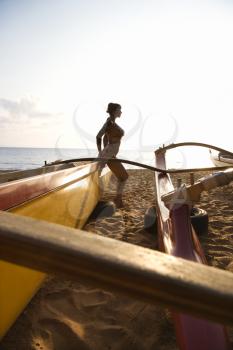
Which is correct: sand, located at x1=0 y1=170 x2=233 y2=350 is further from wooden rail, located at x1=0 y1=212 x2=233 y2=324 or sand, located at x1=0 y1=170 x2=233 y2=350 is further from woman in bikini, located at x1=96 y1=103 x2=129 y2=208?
woman in bikini, located at x1=96 y1=103 x2=129 y2=208

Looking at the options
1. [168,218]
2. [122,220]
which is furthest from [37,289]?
[122,220]

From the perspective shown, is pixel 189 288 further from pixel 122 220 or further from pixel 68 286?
pixel 122 220

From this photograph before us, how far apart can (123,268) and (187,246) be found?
1495 millimetres

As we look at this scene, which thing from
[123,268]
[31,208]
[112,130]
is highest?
[112,130]

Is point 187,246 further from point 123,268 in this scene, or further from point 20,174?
point 20,174

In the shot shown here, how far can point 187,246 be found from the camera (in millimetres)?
1722

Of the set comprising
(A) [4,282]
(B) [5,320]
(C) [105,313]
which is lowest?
(C) [105,313]

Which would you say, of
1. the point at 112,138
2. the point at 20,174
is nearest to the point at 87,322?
the point at 20,174

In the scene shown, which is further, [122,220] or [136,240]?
[122,220]

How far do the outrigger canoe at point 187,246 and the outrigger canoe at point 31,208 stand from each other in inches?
36.8

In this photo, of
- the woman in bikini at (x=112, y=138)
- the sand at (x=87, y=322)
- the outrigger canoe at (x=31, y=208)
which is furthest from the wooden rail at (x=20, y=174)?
the sand at (x=87, y=322)

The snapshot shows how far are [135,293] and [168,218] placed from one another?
173 cm

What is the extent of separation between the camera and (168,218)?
2031 mm

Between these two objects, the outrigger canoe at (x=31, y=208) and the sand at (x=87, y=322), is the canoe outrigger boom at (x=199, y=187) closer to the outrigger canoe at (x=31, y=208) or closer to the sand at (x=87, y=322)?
the sand at (x=87, y=322)
